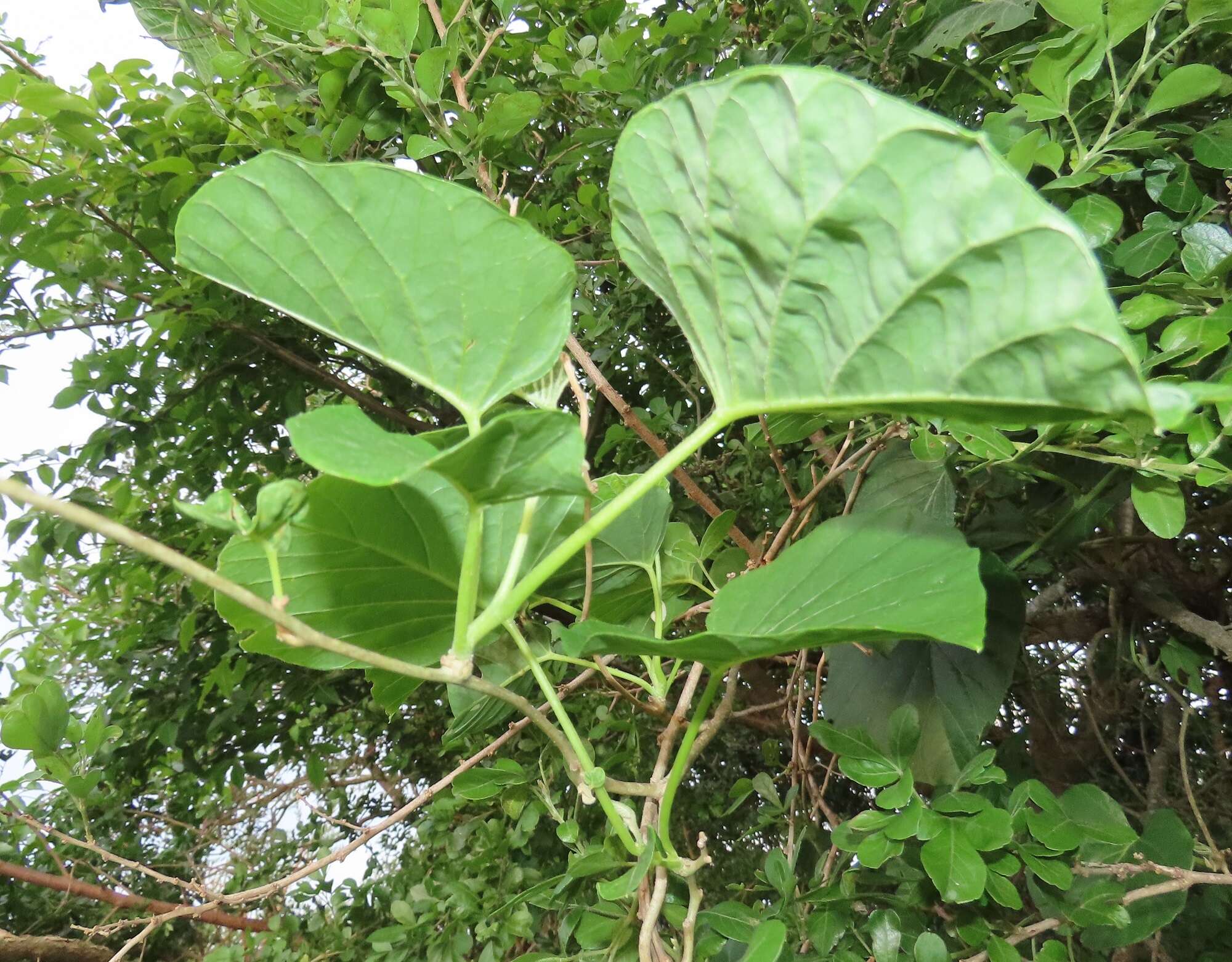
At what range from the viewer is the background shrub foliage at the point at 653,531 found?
16.2 inches

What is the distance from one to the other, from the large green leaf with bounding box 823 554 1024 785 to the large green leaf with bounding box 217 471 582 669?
287mm

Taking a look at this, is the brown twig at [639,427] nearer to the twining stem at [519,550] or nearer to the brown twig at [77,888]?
the twining stem at [519,550]

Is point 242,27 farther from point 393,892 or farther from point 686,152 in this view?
point 393,892

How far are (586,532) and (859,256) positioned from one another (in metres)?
0.11

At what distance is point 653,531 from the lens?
388mm

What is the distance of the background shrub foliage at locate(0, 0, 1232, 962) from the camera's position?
0.41 m

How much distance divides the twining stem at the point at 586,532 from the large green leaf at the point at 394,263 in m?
0.05

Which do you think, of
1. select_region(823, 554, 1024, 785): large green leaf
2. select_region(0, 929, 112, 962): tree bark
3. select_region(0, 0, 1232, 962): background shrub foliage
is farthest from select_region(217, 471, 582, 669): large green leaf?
select_region(0, 929, 112, 962): tree bark

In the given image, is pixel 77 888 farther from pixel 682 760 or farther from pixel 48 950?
pixel 682 760

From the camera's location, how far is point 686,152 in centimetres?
21

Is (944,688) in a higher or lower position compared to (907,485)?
lower

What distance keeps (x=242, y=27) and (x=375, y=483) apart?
0.64 meters

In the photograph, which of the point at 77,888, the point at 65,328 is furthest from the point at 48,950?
the point at 65,328

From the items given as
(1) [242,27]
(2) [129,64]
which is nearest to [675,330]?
(1) [242,27]
